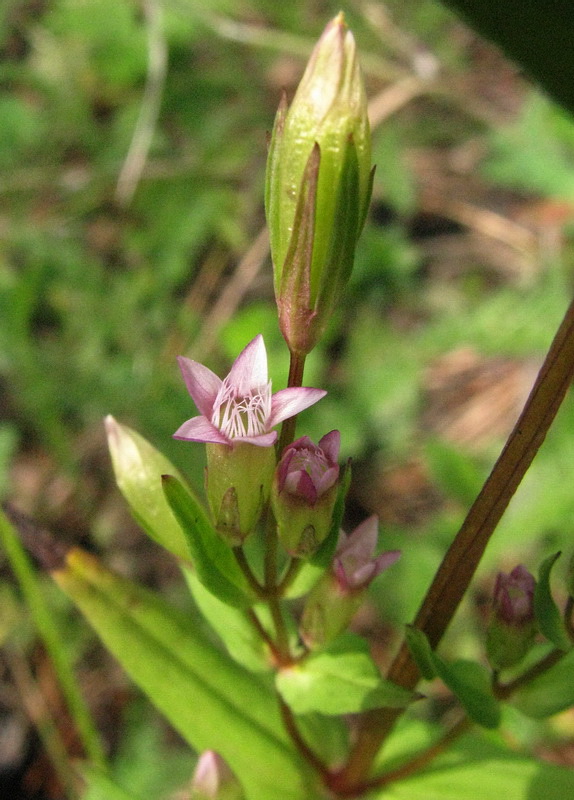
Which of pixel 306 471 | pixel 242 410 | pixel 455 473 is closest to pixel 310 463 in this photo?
pixel 306 471

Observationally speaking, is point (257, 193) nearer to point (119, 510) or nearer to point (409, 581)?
point (119, 510)

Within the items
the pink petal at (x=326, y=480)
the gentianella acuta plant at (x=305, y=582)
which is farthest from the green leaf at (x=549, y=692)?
the pink petal at (x=326, y=480)


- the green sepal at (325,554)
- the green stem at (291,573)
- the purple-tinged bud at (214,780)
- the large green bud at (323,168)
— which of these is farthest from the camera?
the purple-tinged bud at (214,780)

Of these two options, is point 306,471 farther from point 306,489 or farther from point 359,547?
point 359,547

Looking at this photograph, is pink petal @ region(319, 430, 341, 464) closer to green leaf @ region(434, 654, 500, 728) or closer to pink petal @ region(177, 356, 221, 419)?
pink petal @ region(177, 356, 221, 419)

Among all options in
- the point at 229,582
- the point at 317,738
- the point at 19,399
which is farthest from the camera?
the point at 19,399

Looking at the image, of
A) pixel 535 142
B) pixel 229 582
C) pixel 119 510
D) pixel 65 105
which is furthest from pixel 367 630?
pixel 65 105

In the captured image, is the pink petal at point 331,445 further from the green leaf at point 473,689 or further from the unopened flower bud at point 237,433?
the green leaf at point 473,689
